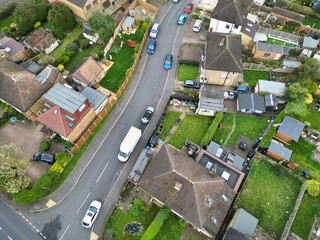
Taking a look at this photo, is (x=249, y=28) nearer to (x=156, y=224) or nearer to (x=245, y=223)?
(x=245, y=223)

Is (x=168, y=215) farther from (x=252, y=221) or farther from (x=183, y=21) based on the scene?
(x=183, y=21)

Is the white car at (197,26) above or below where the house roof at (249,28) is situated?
below

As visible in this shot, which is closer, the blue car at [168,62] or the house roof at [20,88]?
the house roof at [20,88]

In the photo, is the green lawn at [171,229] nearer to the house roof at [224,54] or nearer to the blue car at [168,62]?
the house roof at [224,54]

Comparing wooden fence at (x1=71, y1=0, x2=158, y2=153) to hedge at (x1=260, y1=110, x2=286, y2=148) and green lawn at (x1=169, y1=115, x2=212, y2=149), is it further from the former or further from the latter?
→ hedge at (x1=260, y1=110, x2=286, y2=148)

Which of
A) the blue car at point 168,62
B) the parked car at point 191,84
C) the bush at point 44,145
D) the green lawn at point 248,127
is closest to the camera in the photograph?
the bush at point 44,145

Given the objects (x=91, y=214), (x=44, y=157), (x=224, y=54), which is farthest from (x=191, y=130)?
(x=44, y=157)

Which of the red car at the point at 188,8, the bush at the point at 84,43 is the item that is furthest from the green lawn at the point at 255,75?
the bush at the point at 84,43

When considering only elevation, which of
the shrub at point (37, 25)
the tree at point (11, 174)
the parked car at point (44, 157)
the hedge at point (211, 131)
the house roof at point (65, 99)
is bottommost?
the tree at point (11, 174)

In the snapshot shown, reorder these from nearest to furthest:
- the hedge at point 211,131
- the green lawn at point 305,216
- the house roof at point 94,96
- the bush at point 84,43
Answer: the green lawn at point 305,216
the hedge at point 211,131
the house roof at point 94,96
the bush at point 84,43
